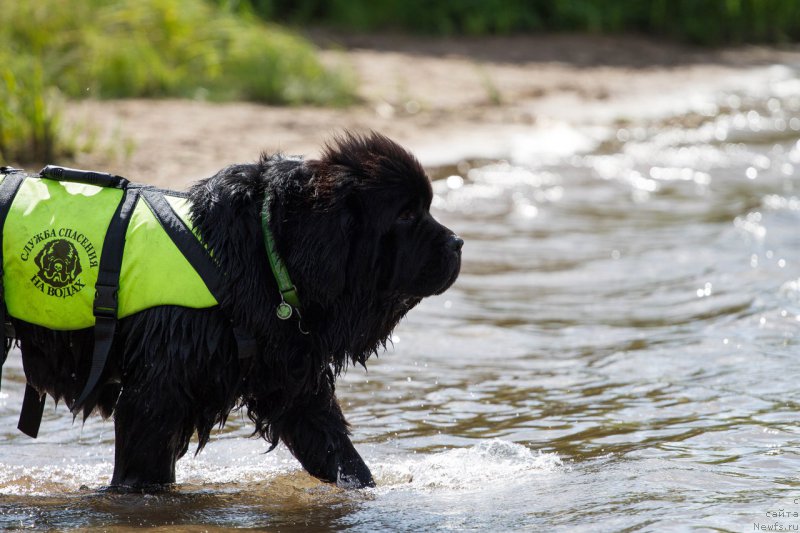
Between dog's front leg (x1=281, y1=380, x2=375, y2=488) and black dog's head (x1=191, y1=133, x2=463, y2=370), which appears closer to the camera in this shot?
black dog's head (x1=191, y1=133, x2=463, y2=370)

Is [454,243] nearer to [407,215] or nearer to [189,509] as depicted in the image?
[407,215]

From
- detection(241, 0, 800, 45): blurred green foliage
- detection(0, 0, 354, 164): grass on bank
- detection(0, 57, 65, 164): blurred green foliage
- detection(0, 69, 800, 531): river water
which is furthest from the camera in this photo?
detection(241, 0, 800, 45): blurred green foliage

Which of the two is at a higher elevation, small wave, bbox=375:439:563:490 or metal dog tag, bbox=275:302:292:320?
metal dog tag, bbox=275:302:292:320

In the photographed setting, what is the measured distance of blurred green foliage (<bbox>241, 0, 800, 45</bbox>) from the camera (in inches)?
698

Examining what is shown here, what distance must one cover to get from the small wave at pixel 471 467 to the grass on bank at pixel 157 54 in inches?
238

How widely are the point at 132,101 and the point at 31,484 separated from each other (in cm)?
754

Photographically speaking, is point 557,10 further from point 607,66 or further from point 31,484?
point 31,484

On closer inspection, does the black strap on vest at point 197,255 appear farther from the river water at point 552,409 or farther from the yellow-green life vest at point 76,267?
the river water at point 552,409

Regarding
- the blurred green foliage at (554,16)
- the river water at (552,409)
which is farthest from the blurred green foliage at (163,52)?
the blurred green foliage at (554,16)

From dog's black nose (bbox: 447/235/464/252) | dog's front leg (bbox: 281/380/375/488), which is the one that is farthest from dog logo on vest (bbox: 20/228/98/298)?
dog's black nose (bbox: 447/235/464/252)

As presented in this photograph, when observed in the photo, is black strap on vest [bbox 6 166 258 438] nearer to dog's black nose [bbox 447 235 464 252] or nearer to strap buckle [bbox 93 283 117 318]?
strap buckle [bbox 93 283 117 318]

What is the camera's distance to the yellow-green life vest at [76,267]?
12.0ft

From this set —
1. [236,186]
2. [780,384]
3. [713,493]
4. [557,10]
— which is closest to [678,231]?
[780,384]

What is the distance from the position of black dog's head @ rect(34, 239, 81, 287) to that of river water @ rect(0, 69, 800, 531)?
777mm
